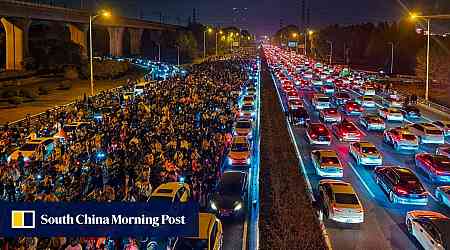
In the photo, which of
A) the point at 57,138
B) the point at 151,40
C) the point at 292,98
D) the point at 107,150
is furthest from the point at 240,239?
the point at 151,40

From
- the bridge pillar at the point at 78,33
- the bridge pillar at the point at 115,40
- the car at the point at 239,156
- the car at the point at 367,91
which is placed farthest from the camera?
the bridge pillar at the point at 115,40

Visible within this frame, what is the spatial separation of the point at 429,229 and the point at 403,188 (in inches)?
166

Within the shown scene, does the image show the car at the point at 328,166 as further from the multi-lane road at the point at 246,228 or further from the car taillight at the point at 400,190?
the car taillight at the point at 400,190

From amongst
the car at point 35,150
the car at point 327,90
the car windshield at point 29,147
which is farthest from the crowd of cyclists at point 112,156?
the car at point 327,90

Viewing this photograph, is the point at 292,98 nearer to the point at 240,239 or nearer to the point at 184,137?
the point at 184,137

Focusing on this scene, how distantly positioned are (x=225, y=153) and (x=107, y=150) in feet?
18.9

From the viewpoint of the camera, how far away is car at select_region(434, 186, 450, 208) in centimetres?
1886

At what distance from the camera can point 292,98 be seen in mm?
45594

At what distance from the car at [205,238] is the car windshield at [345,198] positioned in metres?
4.89

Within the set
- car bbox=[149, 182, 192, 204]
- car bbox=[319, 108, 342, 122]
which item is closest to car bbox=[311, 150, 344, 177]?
car bbox=[149, 182, 192, 204]

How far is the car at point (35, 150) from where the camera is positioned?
2146 centimetres

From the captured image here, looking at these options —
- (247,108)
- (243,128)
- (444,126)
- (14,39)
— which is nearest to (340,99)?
(247,108)

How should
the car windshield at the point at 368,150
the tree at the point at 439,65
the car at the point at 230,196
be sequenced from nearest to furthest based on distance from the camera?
the car at the point at 230,196, the car windshield at the point at 368,150, the tree at the point at 439,65

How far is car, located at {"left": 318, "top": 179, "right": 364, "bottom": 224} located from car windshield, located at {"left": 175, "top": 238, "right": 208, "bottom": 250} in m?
5.61
